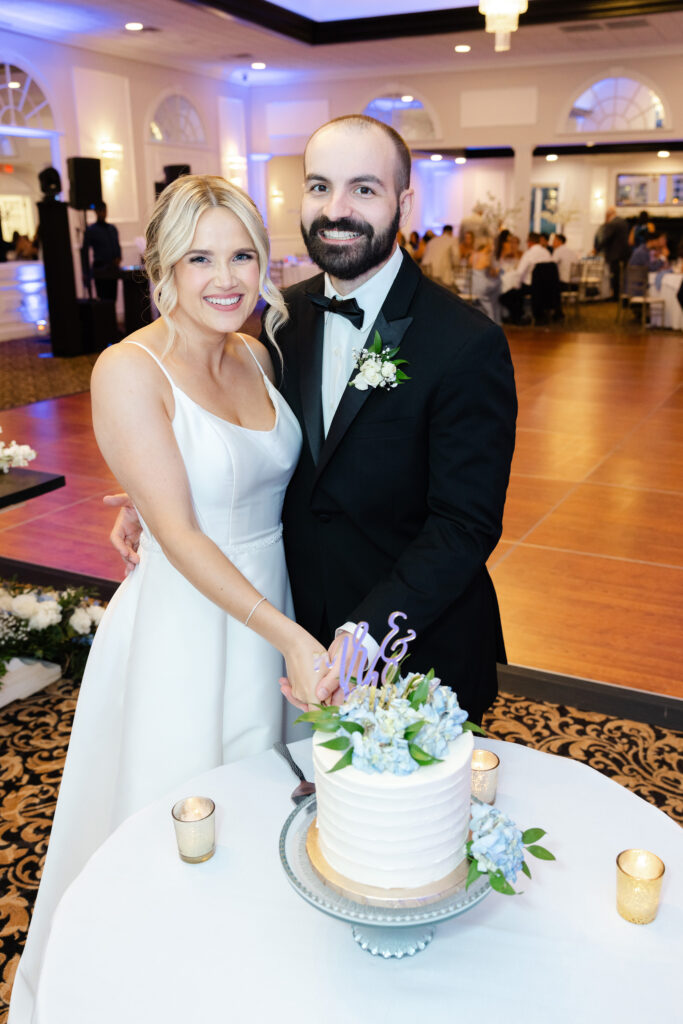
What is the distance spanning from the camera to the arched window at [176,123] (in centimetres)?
1533

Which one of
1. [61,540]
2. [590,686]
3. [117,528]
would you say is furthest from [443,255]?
[117,528]

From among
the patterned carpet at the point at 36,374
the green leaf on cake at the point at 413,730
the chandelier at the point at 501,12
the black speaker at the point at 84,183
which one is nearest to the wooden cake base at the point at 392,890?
the green leaf on cake at the point at 413,730

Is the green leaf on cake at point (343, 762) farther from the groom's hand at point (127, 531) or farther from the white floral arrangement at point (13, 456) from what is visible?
the white floral arrangement at point (13, 456)

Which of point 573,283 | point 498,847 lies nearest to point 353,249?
point 498,847

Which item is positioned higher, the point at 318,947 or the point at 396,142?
the point at 396,142

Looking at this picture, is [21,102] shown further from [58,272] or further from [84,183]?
[58,272]

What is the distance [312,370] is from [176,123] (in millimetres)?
15296

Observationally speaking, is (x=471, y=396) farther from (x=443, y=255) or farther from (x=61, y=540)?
(x=443, y=255)

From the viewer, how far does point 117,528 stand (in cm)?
229

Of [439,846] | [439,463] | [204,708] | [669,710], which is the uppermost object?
[439,463]

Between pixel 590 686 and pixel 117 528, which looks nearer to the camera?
pixel 117 528

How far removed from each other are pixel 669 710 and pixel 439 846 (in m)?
2.31

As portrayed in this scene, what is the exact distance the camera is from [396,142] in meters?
1.91

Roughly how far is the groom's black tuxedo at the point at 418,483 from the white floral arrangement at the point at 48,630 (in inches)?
69.9
